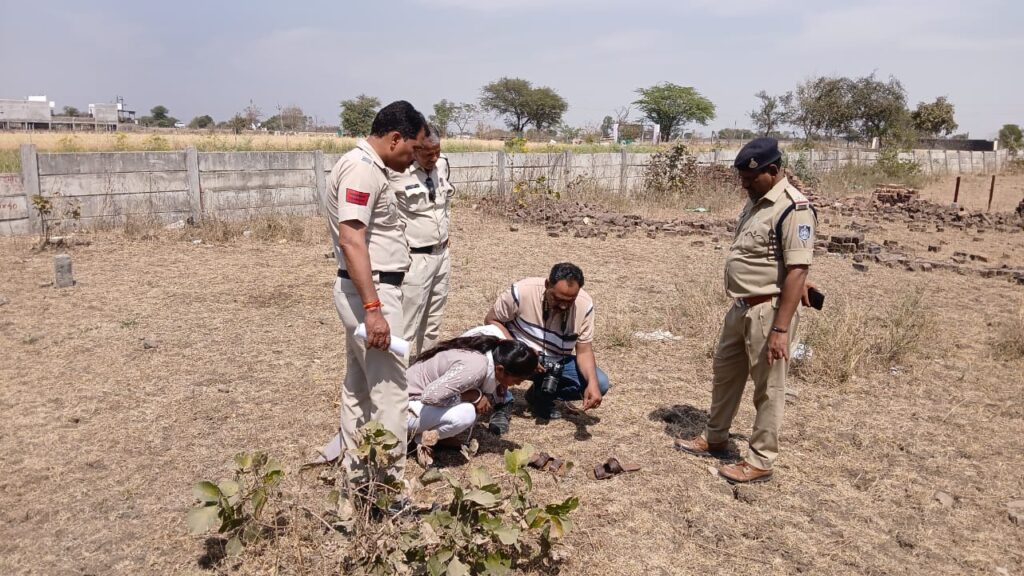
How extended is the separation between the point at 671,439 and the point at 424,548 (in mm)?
2087

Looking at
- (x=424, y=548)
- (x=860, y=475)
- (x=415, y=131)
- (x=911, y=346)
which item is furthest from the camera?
(x=911, y=346)

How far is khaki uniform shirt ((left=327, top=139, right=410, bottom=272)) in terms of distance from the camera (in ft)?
9.02

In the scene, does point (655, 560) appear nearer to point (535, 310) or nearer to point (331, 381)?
point (535, 310)

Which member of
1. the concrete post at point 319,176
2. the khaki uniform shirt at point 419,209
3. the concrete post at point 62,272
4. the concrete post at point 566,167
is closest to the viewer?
the khaki uniform shirt at point 419,209

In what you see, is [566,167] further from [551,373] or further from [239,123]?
[239,123]

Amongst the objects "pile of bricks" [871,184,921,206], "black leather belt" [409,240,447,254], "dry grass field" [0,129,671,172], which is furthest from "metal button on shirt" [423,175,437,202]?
"pile of bricks" [871,184,921,206]

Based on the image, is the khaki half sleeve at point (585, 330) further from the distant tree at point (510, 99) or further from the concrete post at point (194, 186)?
the distant tree at point (510, 99)

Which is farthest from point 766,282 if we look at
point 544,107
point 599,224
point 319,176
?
point 544,107

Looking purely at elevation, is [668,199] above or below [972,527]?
above

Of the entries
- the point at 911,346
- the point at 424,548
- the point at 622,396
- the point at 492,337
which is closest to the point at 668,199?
the point at 911,346

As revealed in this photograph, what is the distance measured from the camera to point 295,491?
3.33 meters

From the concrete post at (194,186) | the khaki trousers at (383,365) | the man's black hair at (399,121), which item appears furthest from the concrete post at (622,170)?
the khaki trousers at (383,365)

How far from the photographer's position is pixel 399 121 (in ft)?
9.41

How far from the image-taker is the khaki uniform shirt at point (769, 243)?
329cm
